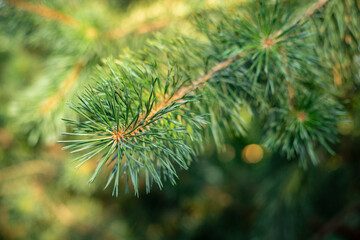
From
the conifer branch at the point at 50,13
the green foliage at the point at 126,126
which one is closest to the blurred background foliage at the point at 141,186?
the conifer branch at the point at 50,13

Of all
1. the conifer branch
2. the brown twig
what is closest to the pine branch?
the brown twig

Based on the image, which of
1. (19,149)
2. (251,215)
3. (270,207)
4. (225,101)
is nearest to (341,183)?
(270,207)

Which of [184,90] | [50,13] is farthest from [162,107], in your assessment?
[50,13]

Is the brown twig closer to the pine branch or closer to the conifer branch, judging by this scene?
the pine branch

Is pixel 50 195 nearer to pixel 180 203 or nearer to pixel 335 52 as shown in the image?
pixel 180 203

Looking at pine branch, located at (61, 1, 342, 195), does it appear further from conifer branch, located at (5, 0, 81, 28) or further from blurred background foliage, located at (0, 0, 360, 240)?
conifer branch, located at (5, 0, 81, 28)

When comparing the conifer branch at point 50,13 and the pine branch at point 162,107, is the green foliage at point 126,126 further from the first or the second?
the conifer branch at point 50,13

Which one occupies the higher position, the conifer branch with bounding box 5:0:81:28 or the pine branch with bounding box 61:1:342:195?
the conifer branch with bounding box 5:0:81:28

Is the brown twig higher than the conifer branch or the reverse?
the reverse

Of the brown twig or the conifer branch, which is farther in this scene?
the conifer branch

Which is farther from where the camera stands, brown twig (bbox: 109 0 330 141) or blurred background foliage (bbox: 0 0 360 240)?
blurred background foliage (bbox: 0 0 360 240)
